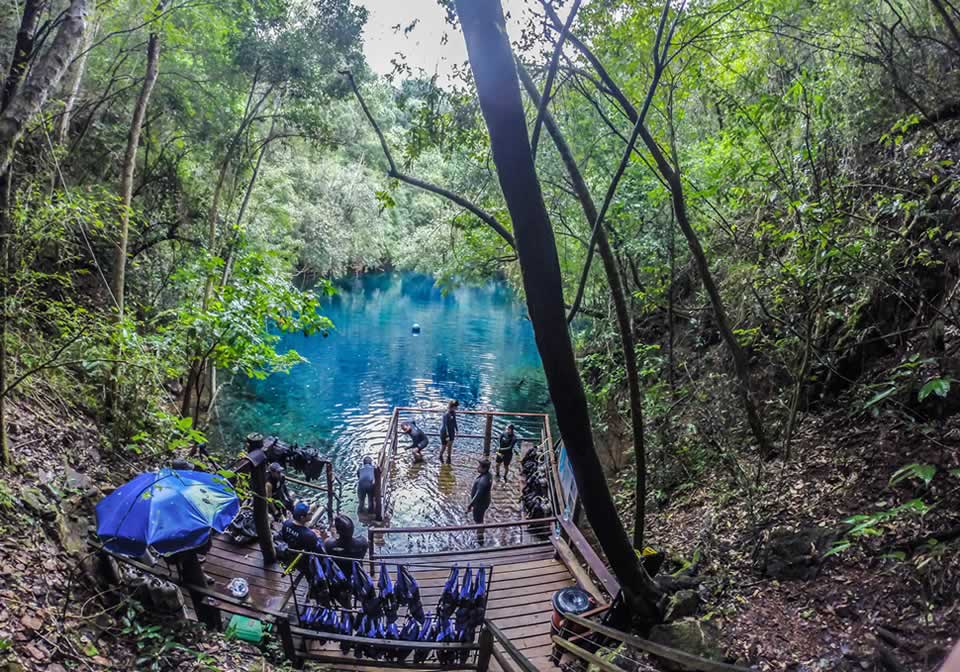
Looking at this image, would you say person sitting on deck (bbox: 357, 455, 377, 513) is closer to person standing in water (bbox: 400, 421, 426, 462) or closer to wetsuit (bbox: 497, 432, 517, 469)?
person standing in water (bbox: 400, 421, 426, 462)

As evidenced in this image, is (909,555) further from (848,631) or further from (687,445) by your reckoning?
(687,445)

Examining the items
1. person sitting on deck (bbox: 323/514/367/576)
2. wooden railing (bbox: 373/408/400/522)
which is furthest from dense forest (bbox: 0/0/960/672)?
wooden railing (bbox: 373/408/400/522)

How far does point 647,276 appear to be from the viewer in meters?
11.2

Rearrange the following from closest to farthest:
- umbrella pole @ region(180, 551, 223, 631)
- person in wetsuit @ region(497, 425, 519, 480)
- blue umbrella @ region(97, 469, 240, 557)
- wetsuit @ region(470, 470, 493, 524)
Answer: blue umbrella @ region(97, 469, 240, 557) < umbrella pole @ region(180, 551, 223, 631) < wetsuit @ region(470, 470, 493, 524) < person in wetsuit @ region(497, 425, 519, 480)

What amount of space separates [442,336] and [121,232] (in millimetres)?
21397


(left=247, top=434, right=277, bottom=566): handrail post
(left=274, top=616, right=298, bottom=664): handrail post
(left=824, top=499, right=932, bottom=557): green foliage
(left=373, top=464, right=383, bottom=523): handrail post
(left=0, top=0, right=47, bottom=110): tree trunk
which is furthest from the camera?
(left=373, top=464, right=383, bottom=523): handrail post

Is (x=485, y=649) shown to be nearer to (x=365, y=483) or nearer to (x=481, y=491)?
(x=481, y=491)

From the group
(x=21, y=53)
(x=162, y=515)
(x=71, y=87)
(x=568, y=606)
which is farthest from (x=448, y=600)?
(x=71, y=87)

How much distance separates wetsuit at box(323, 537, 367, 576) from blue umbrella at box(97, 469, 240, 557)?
1712 millimetres

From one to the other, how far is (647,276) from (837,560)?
766 cm

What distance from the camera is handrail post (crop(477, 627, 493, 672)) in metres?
5.37

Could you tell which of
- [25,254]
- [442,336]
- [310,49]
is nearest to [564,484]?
[25,254]

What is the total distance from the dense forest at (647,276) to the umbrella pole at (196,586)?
835 millimetres

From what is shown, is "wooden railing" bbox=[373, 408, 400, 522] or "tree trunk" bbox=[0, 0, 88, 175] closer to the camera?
"tree trunk" bbox=[0, 0, 88, 175]
